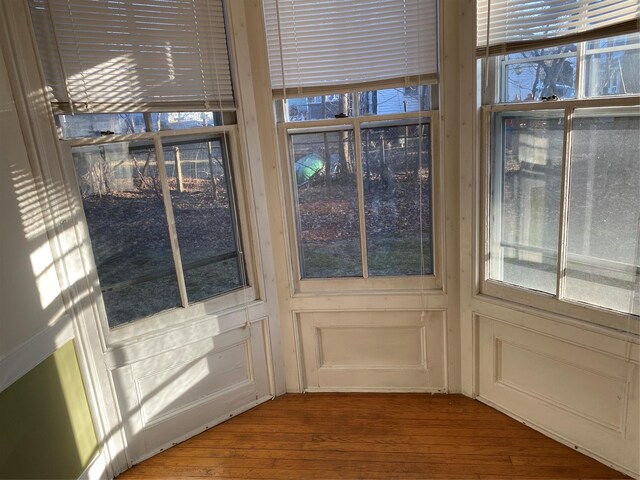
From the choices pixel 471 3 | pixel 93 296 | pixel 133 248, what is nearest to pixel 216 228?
pixel 133 248

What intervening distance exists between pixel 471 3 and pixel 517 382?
1.92 metres

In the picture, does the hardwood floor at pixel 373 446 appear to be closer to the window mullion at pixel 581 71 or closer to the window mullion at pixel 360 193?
the window mullion at pixel 360 193

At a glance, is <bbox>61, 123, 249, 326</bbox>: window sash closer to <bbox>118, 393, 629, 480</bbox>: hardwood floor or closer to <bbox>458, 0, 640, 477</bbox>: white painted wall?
<bbox>118, 393, 629, 480</bbox>: hardwood floor

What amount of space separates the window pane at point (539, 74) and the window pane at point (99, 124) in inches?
68.9

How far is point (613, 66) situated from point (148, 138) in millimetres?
2041

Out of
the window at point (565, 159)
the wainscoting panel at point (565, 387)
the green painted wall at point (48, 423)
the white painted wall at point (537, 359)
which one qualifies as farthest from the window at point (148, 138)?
the wainscoting panel at point (565, 387)

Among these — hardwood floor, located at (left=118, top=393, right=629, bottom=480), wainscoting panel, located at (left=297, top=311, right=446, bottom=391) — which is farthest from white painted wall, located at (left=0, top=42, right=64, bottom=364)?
wainscoting panel, located at (left=297, top=311, right=446, bottom=391)

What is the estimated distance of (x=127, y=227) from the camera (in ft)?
7.61

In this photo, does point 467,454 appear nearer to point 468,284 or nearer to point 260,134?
point 468,284

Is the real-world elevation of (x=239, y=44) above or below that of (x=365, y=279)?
above

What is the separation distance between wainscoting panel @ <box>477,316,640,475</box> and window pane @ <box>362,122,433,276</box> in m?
0.55

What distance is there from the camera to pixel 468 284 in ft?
8.59

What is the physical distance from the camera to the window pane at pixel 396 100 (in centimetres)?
248

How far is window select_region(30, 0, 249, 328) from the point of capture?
82.1 inches
